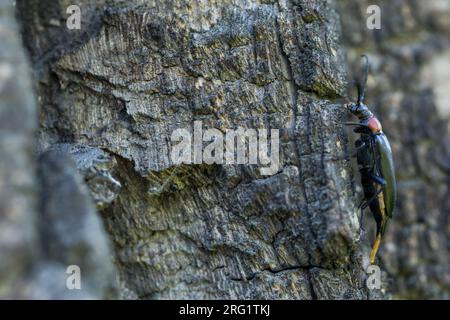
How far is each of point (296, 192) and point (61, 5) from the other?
5.46ft

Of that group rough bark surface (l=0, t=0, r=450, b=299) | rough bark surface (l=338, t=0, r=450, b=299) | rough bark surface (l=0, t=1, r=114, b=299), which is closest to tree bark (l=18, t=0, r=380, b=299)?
rough bark surface (l=0, t=0, r=450, b=299)

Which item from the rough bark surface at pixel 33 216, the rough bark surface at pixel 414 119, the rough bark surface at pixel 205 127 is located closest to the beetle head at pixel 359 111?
the rough bark surface at pixel 205 127

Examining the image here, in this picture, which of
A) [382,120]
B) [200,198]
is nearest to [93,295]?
[200,198]

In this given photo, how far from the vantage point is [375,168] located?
355cm

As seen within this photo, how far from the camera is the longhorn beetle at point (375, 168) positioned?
3492mm

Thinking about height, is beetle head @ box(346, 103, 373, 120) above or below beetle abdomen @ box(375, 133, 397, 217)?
above

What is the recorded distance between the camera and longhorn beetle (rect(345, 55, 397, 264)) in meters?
3.49

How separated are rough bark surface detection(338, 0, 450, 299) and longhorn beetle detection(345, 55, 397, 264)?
781mm

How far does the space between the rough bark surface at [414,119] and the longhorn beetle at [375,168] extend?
781 millimetres

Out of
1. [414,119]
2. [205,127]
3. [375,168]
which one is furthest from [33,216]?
[414,119]

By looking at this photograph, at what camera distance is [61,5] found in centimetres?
325

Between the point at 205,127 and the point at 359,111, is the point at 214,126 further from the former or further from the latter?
the point at 359,111

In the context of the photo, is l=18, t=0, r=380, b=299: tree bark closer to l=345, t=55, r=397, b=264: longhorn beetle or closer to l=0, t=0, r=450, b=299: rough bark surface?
l=0, t=0, r=450, b=299: rough bark surface
